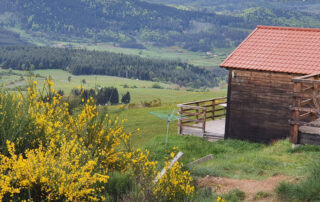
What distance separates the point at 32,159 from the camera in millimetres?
6887

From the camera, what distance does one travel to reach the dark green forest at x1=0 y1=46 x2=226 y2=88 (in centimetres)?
15162

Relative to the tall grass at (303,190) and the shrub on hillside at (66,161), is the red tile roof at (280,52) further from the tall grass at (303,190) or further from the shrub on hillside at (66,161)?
the shrub on hillside at (66,161)

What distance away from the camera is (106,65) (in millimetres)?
157375

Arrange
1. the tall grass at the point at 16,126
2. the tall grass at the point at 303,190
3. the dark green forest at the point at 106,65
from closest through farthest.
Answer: the tall grass at the point at 16,126, the tall grass at the point at 303,190, the dark green forest at the point at 106,65

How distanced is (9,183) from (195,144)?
1096 centimetres

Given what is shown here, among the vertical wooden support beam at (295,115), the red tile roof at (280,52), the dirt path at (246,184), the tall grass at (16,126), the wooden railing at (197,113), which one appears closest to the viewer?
the tall grass at (16,126)

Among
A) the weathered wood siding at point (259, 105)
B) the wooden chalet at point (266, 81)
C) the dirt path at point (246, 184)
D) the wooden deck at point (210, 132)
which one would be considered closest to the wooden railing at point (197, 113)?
the wooden deck at point (210, 132)

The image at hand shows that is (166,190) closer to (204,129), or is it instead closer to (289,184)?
(289,184)

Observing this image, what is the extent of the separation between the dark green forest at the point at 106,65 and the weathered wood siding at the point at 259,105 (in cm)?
12795

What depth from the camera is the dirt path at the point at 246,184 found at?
881 centimetres

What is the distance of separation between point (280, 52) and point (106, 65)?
458 feet

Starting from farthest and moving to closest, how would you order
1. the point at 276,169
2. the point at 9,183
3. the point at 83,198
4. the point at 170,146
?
1. the point at 170,146
2. the point at 276,169
3. the point at 83,198
4. the point at 9,183

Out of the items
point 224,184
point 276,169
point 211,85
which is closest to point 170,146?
point 276,169

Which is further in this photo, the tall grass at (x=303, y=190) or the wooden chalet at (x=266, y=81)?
the wooden chalet at (x=266, y=81)
